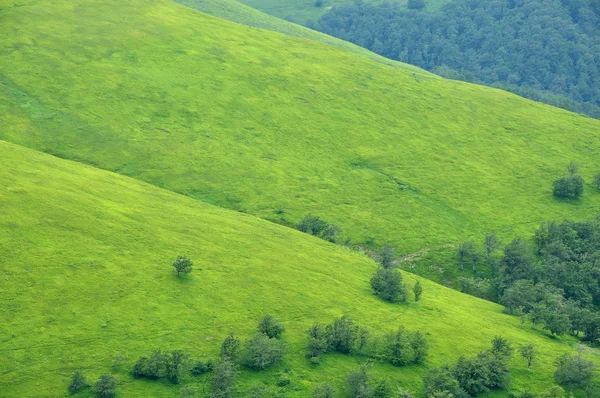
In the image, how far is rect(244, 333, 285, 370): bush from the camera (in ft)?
212

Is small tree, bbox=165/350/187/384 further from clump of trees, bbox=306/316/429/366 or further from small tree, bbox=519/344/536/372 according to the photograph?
small tree, bbox=519/344/536/372

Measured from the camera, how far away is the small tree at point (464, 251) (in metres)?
106

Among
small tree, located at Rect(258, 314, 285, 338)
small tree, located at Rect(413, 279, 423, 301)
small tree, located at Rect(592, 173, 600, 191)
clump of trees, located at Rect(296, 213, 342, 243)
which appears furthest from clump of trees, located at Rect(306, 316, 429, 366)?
small tree, located at Rect(592, 173, 600, 191)

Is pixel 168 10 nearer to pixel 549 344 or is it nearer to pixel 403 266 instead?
pixel 403 266

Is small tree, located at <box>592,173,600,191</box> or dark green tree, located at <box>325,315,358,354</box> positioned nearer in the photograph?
dark green tree, located at <box>325,315,358,354</box>

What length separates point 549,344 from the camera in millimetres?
80438

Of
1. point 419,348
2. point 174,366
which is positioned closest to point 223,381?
point 174,366

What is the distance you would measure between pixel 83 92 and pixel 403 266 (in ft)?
200

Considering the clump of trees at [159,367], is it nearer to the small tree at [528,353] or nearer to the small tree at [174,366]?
the small tree at [174,366]

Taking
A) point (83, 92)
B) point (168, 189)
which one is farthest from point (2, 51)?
point (168, 189)

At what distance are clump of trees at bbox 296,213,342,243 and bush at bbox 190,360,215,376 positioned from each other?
4069cm

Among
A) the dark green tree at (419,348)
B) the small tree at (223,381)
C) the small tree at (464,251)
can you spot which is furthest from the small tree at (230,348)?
the small tree at (464,251)

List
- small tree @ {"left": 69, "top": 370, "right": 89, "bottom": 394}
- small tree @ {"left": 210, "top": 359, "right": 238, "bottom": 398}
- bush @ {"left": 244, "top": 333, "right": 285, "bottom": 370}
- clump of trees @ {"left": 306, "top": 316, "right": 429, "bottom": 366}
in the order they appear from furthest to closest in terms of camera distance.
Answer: clump of trees @ {"left": 306, "top": 316, "right": 429, "bottom": 366}, bush @ {"left": 244, "top": 333, "right": 285, "bottom": 370}, small tree @ {"left": 210, "top": 359, "right": 238, "bottom": 398}, small tree @ {"left": 69, "top": 370, "right": 89, "bottom": 394}

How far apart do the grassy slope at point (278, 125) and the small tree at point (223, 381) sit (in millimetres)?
47366
